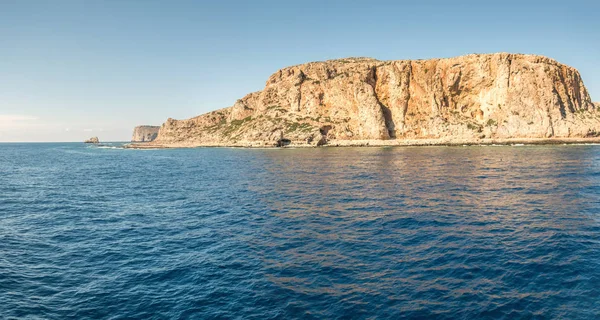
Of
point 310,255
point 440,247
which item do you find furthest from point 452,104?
point 310,255

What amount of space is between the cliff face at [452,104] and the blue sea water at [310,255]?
12464cm

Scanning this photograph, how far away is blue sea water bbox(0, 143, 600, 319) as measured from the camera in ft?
51.5

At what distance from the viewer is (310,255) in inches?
871

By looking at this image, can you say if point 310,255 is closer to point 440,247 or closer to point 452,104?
point 440,247

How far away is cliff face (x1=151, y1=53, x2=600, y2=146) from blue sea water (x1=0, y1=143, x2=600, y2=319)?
409 ft

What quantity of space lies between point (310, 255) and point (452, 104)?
173706mm

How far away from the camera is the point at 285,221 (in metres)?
30.8

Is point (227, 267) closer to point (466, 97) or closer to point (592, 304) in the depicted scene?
point (592, 304)

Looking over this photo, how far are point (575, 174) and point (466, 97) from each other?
130551mm

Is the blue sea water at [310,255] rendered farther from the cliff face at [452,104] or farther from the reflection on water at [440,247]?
→ the cliff face at [452,104]

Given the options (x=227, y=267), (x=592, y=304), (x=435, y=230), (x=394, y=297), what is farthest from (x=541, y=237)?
(x=227, y=267)

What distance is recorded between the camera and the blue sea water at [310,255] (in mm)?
15688

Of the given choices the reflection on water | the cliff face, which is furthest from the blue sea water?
the cliff face

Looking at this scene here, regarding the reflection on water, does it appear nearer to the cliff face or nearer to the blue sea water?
the blue sea water
